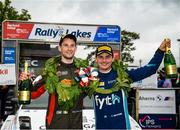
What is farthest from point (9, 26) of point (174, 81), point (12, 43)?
point (174, 81)

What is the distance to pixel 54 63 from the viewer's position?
5.23 metres

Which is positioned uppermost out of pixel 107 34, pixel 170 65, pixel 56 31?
pixel 56 31

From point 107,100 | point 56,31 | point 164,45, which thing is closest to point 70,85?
point 107,100

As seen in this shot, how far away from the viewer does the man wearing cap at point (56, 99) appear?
5062 millimetres

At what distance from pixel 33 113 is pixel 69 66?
2.80 m

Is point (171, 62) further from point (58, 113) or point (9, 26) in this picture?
point (9, 26)

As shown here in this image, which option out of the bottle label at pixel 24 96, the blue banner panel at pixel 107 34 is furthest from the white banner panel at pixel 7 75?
the bottle label at pixel 24 96

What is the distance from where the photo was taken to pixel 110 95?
207 inches

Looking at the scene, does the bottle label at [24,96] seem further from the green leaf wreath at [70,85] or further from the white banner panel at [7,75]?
the white banner panel at [7,75]

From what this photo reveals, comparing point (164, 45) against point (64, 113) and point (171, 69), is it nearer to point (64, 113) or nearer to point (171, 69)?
point (171, 69)

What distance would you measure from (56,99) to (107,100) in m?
0.60

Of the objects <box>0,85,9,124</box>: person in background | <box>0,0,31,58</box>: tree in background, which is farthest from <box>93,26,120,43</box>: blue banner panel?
<box>0,0,31,58</box>: tree in background

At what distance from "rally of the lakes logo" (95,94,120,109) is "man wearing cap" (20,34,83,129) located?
239mm

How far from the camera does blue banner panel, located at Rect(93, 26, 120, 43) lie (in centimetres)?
1595
